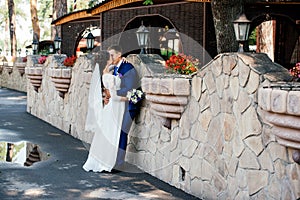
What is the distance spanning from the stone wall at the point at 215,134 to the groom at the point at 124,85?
0.47 feet

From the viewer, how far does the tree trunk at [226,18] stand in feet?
29.8

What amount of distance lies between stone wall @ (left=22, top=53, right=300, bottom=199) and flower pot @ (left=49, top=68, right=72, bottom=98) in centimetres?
372

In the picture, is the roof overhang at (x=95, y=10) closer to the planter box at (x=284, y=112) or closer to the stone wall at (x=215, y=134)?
the stone wall at (x=215, y=134)

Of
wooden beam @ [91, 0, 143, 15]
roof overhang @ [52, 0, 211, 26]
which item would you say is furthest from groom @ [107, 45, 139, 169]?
wooden beam @ [91, 0, 143, 15]

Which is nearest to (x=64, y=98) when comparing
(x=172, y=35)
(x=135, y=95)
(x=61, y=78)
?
(x=61, y=78)

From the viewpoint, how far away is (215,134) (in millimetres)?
6883

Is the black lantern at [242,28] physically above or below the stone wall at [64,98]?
above

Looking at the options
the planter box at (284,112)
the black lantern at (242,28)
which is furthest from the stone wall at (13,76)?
the planter box at (284,112)

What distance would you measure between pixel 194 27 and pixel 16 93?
44.8ft

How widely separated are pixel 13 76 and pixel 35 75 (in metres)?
12.5

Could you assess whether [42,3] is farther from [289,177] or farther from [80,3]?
[289,177]

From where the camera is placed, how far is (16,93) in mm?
25062

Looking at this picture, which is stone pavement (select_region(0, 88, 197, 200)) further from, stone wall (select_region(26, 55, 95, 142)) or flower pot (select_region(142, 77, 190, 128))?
flower pot (select_region(142, 77, 190, 128))

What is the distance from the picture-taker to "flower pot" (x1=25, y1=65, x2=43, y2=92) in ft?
49.6
